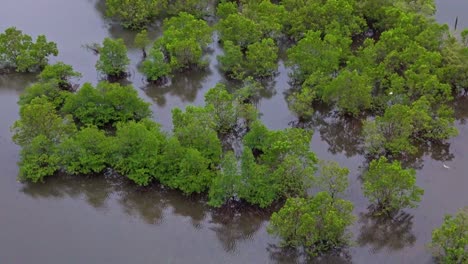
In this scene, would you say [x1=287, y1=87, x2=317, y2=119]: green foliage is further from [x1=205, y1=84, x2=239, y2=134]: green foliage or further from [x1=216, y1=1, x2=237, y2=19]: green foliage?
[x1=216, y1=1, x2=237, y2=19]: green foliage

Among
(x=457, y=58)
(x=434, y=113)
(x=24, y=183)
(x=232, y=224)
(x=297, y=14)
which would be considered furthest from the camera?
(x=297, y=14)

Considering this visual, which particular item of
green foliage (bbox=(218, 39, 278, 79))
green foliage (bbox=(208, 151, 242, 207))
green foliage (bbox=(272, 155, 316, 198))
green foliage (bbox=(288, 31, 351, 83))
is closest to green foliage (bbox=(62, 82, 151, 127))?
green foliage (bbox=(218, 39, 278, 79))

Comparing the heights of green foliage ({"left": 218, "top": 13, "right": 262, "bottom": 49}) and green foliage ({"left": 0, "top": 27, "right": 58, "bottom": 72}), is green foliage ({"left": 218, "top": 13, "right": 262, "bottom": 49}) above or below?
above

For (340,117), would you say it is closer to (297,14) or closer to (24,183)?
(297,14)

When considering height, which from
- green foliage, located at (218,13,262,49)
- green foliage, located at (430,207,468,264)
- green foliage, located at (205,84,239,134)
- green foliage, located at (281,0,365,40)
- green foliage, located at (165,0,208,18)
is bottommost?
green foliage, located at (430,207,468,264)

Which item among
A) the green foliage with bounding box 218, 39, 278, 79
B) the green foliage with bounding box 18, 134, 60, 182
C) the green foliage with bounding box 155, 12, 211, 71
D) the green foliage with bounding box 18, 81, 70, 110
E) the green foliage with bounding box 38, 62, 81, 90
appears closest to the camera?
the green foliage with bounding box 18, 134, 60, 182

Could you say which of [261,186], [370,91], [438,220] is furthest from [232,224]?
[370,91]

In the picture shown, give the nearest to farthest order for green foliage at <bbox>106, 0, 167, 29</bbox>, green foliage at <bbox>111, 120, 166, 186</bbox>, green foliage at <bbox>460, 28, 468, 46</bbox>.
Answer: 1. green foliage at <bbox>111, 120, 166, 186</bbox>
2. green foliage at <bbox>460, 28, 468, 46</bbox>
3. green foliage at <bbox>106, 0, 167, 29</bbox>

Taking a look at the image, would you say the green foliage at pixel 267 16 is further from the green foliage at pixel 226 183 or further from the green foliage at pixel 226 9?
the green foliage at pixel 226 183
